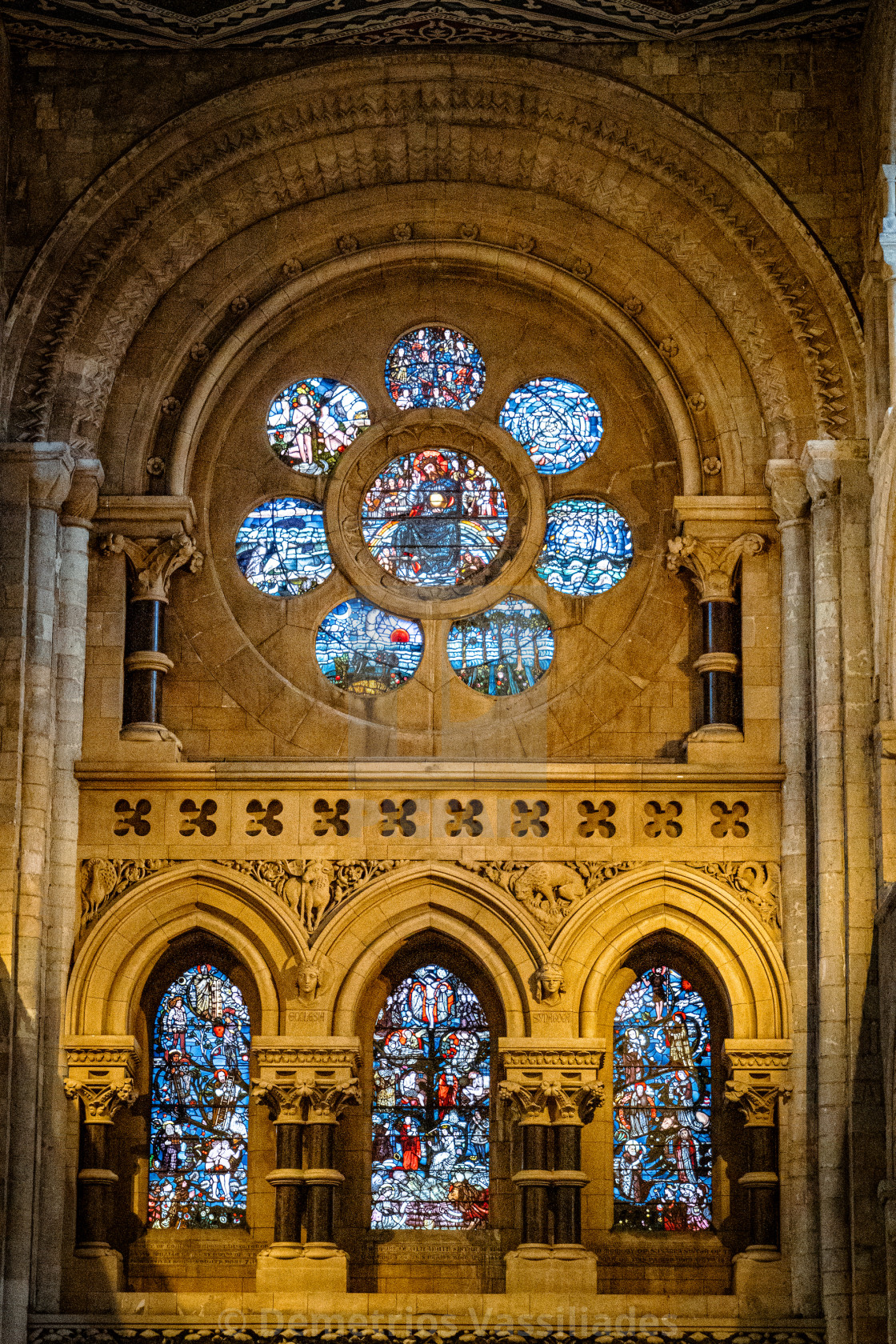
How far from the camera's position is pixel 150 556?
20188 millimetres

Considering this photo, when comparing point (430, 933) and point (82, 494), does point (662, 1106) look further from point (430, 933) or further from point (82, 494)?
point (82, 494)

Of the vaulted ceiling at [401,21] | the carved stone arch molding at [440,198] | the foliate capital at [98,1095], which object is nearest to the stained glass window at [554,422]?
the carved stone arch molding at [440,198]

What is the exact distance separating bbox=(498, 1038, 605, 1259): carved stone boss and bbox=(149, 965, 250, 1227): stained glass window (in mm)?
1964

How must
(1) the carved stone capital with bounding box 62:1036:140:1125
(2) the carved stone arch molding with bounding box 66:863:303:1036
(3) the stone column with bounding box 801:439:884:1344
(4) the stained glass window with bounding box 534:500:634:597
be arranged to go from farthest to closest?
(4) the stained glass window with bounding box 534:500:634:597 → (2) the carved stone arch molding with bounding box 66:863:303:1036 → (1) the carved stone capital with bounding box 62:1036:140:1125 → (3) the stone column with bounding box 801:439:884:1344

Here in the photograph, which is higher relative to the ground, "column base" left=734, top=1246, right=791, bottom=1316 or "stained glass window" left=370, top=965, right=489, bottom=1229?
"stained glass window" left=370, top=965, right=489, bottom=1229

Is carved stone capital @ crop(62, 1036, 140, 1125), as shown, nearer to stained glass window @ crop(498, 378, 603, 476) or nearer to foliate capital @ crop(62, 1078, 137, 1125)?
foliate capital @ crop(62, 1078, 137, 1125)

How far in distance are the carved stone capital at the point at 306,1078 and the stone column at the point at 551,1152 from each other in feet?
3.68

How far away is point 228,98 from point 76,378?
7.81 feet

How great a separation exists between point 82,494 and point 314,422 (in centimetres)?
219

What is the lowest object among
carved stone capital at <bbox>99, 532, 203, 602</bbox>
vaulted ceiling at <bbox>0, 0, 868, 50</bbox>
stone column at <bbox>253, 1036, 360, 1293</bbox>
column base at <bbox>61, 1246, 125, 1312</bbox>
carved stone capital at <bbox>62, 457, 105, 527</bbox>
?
column base at <bbox>61, 1246, 125, 1312</bbox>

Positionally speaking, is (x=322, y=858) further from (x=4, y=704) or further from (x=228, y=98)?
(x=228, y=98)

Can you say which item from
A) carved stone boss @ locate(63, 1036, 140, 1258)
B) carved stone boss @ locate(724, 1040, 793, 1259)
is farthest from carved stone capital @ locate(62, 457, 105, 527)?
carved stone boss @ locate(724, 1040, 793, 1259)

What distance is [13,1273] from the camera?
1819 centimetres

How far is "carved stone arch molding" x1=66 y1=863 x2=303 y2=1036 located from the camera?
19.2 metres
